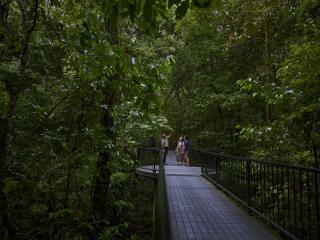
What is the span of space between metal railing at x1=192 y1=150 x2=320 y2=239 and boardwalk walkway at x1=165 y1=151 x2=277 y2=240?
268 millimetres

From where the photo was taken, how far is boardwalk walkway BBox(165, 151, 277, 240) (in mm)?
6260

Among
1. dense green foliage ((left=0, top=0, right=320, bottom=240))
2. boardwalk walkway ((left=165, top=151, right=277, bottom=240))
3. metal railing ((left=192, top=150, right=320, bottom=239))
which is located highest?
dense green foliage ((left=0, top=0, right=320, bottom=240))

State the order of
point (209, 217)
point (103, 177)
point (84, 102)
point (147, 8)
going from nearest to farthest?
point (147, 8) < point (84, 102) < point (103, 177) < point (209, 217)

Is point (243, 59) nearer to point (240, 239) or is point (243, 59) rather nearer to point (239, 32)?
point (239, 32)

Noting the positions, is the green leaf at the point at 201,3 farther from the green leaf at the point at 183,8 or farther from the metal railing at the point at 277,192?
the metal railing at the point at 277,192

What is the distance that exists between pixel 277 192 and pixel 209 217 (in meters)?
1.57

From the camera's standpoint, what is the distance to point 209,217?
760 cm

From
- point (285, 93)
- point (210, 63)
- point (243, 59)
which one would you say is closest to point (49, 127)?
point (285, 93)

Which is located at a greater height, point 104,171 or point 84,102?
point 84,102

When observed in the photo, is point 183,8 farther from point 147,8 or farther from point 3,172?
point 3,172

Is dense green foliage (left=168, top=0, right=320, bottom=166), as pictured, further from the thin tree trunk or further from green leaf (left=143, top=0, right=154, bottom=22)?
the thin tree trunk

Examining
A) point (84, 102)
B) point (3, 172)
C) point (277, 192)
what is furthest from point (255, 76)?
point (3, 172)

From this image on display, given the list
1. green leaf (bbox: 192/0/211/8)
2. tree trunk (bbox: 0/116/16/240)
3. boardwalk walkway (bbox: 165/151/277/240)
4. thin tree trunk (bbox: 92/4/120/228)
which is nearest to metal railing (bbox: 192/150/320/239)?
boardwalk walkway (bbox: 165/151/277/240)

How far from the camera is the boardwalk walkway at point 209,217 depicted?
6260 millimetres
